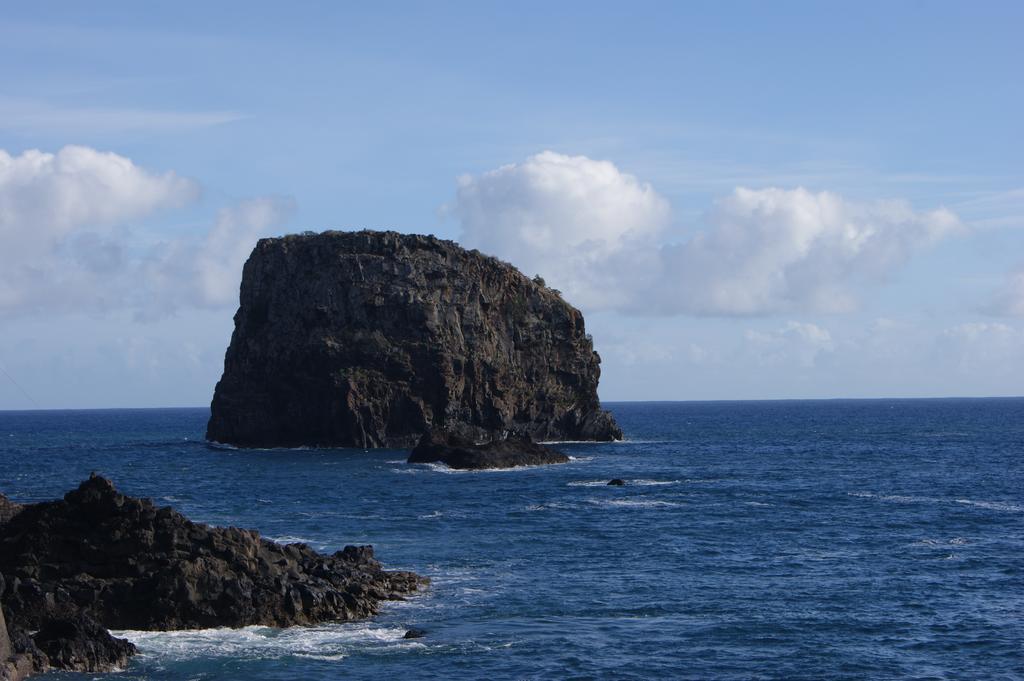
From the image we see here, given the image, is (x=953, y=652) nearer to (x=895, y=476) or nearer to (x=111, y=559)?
Answer: (x=111, y=559)

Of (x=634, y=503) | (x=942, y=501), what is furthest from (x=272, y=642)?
(x=942, y=501)

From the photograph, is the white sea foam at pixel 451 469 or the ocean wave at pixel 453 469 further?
the ocean wave at pixel 453 469

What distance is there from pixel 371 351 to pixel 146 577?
80383mm

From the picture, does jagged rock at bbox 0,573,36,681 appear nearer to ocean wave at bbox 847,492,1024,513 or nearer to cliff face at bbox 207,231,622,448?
ocean wave at bbox 847,492,1024,513

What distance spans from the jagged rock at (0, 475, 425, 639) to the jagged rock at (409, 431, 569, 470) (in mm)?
54243

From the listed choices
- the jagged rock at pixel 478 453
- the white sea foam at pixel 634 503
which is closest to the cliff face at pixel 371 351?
the jagged rock at pixel 478 453

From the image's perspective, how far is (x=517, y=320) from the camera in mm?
134000

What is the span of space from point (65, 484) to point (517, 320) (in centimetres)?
5867

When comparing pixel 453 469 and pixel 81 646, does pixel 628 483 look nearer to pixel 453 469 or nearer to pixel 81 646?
pixel 453 469

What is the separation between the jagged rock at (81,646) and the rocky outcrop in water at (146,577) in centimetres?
5

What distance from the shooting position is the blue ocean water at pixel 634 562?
119 ft

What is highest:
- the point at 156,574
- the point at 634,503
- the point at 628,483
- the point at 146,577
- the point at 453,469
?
the point at 453,469

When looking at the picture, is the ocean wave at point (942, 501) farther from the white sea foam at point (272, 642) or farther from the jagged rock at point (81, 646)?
the jagged rock at point (81, 646)

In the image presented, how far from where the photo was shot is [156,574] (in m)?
40.2
